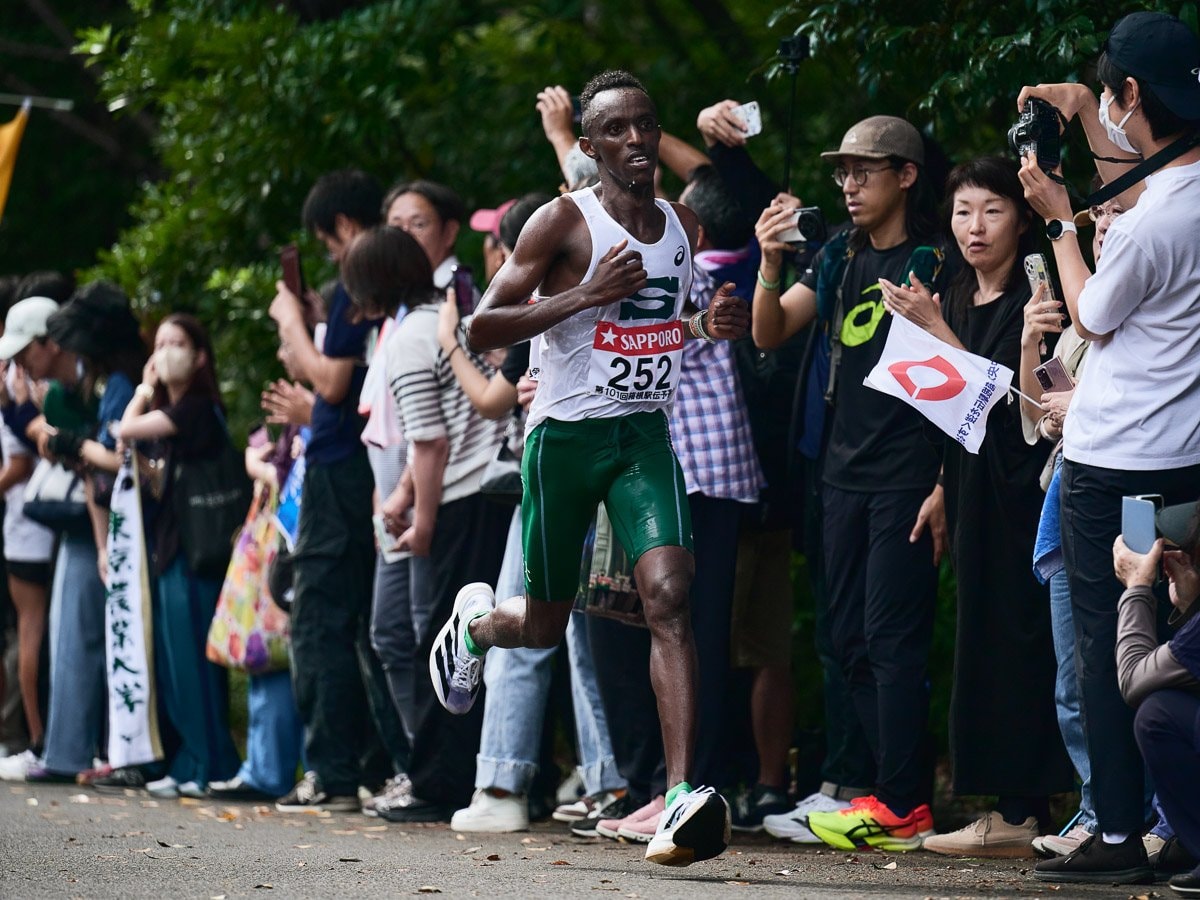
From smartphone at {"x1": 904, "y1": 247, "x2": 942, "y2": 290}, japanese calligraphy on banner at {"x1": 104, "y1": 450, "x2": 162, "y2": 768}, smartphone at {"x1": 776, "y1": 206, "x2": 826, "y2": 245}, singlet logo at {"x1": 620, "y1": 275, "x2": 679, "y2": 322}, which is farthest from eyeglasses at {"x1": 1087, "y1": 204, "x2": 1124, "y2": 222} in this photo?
japanese calligraphy on banner at {"x1": 104, "y1": 450, "x2": 162, "y2": 768}

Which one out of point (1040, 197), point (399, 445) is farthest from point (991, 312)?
point (399, 445)

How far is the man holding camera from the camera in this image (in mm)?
5305

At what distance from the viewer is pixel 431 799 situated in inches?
307

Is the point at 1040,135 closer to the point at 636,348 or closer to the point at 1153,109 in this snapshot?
the point at 1153,109

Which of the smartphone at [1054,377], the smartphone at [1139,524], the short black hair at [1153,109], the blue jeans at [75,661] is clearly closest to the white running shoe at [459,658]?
the smartphone at [1054,377]

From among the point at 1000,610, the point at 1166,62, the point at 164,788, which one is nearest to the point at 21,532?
the point at 164,788

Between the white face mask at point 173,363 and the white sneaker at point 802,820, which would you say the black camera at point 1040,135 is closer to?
the white sneaker at point 802,820

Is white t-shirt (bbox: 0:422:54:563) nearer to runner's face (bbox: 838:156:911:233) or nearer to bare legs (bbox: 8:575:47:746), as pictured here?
bare legs (bbox: 8:575:47:746)

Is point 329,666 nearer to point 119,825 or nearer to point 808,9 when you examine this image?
point 119,825

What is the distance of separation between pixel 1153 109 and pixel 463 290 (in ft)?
11.1

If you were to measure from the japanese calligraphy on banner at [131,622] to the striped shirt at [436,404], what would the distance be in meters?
2.12

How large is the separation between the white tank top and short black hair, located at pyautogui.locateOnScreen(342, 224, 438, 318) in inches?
86.4

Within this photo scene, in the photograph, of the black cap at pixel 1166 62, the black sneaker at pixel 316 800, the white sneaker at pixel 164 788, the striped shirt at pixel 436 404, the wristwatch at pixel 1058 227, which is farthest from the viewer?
the white sneaker at pixel 164 788

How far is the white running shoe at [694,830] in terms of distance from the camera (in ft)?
17.1
